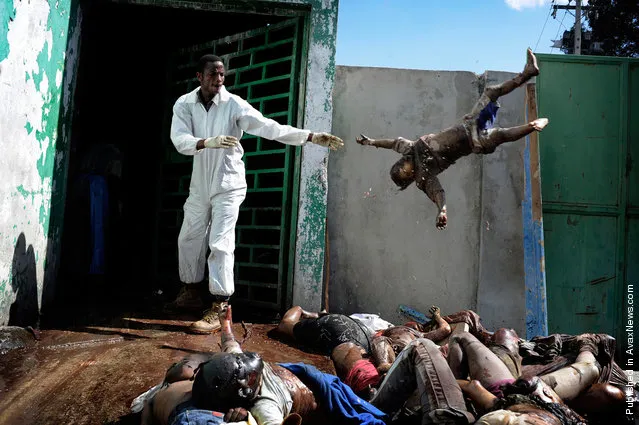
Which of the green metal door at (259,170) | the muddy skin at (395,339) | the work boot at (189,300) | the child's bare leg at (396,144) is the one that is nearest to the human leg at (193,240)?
the work boot at (189,300)

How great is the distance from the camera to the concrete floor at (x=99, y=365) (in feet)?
8.32

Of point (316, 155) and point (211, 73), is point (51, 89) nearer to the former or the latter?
point (211, 73)

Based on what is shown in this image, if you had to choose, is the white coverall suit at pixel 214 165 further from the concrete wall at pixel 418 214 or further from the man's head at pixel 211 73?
the concrete wall at pixel 418 214

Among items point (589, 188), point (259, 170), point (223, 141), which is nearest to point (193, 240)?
point (223, 141)

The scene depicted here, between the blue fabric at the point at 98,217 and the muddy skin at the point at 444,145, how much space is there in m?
2.71

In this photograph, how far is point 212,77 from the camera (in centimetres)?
421

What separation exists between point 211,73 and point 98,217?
2136 mm

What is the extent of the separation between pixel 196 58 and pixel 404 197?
288 centimetres

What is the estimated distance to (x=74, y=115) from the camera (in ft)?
16.0

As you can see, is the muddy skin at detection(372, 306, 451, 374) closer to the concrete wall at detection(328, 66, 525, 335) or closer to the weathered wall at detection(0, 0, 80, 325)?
the concrete wall at detection(328, 66, 525, 335)

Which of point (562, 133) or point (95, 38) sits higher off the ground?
point (95, 38)

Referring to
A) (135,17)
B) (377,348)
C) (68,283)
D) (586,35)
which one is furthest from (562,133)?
(586,35)

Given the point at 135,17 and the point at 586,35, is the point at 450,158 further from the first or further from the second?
the point at 586,35

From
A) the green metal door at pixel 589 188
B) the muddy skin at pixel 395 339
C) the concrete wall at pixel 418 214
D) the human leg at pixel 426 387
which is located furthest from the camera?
→ the green metal door at pixel 589 188
